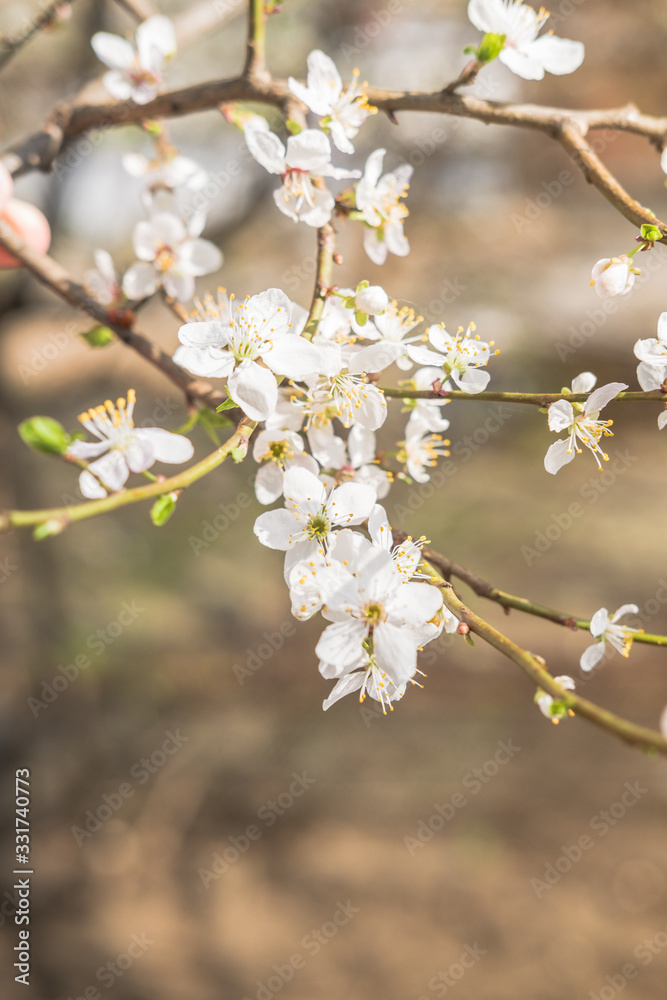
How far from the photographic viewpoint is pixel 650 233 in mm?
602

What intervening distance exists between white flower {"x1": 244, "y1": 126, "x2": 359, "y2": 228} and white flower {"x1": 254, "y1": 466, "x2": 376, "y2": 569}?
0.28 metres

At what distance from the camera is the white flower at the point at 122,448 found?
0.61 meters

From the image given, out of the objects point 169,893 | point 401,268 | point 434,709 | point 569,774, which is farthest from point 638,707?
point 401,268

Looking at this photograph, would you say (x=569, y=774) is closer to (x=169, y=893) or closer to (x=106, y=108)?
(x=169, y=893)

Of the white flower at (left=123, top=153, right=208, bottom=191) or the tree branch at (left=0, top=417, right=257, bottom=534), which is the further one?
the white flower at (left=123, top=153, right=208, bottom=191)

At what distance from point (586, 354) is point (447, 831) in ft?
10.9

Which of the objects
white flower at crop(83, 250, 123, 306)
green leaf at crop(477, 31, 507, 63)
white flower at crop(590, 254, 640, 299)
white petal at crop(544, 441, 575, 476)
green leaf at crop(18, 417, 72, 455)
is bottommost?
white petal at crop(544, 441, 575, 476)

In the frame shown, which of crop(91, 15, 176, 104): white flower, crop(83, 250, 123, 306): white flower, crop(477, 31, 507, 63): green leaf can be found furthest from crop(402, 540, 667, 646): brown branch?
crop(91, 15, 176, 104): white flower

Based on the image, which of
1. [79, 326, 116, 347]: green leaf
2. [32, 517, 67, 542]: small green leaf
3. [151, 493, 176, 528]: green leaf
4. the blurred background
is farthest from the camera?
the blurred background

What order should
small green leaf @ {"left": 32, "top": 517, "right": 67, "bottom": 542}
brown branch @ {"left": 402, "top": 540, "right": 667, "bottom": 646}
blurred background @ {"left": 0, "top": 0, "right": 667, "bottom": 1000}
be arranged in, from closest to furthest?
1. small green leaf @ {"left": 32, "top": 517, "right": 67, "bottom": 542}
2. brown branch @ {"left": 402, "top": 540, "right": 667, "bottom": 646}
3. blurred background @ {"left": 0, "top": 0, "right": 667, "bottom": 1000}

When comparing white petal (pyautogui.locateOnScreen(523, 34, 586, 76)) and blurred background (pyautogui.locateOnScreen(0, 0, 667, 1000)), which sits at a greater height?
white petal (pyautogui.locateOnScreen(523, 34, 586, 76))

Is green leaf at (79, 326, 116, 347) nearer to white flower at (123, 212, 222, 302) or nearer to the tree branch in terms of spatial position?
white flower at (123, 212, 222, 302)

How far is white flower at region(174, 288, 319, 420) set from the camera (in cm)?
56

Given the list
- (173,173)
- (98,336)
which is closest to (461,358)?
(98,336)
